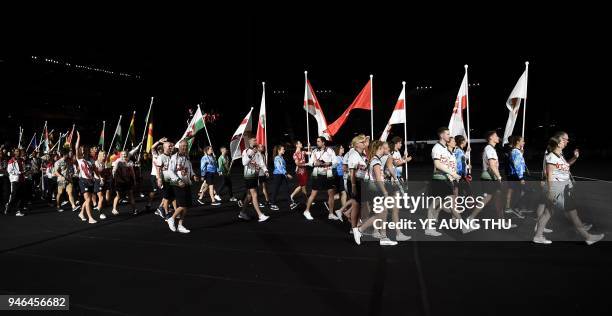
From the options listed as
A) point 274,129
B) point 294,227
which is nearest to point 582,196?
point 294,227

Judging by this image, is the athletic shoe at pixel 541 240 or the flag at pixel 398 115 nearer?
the athletic shoe at pixel 541 240

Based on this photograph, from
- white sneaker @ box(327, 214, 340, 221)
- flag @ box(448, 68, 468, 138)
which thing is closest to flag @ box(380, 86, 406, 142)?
flag @ box(448, 68, 468, 138)

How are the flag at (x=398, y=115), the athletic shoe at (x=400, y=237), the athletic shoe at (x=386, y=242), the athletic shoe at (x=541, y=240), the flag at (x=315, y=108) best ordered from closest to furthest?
the athletic shoe at (x=541, y=240), the athletic shoe at (x=386, y=242), the athletic shoe at (x=400, y=237), the flag at (x=398, y=115), the flag at (x=315, y=108)

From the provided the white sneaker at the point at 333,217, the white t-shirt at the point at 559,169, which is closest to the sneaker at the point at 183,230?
the white sneaker at the point at 333,217

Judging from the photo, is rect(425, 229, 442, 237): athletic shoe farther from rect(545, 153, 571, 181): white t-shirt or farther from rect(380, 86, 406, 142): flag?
rect(380, 86, 406, 142): flag

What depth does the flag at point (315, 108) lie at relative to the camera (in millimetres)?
10204

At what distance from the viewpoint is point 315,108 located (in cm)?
1044

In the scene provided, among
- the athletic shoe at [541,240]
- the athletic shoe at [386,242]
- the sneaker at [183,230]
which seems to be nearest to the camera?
the athletic shoe at [541,240]

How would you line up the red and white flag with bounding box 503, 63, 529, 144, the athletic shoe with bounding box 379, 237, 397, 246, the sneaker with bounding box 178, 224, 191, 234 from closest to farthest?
1. the athletic shoe with bounding box 379, 237, 397, 246
2. the sneaker with bounding box 178, 224, 191, 234
3. the red and white flag with bounding box 503, 63, 529, 144

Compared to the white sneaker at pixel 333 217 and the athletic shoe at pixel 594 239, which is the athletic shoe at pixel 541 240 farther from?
the white sneaker at pixel 333 217

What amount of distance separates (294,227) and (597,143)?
41.7 m

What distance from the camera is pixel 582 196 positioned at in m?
11.4

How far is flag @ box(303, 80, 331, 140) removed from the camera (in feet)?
33.5

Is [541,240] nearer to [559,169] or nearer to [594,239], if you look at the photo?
[594,239]
